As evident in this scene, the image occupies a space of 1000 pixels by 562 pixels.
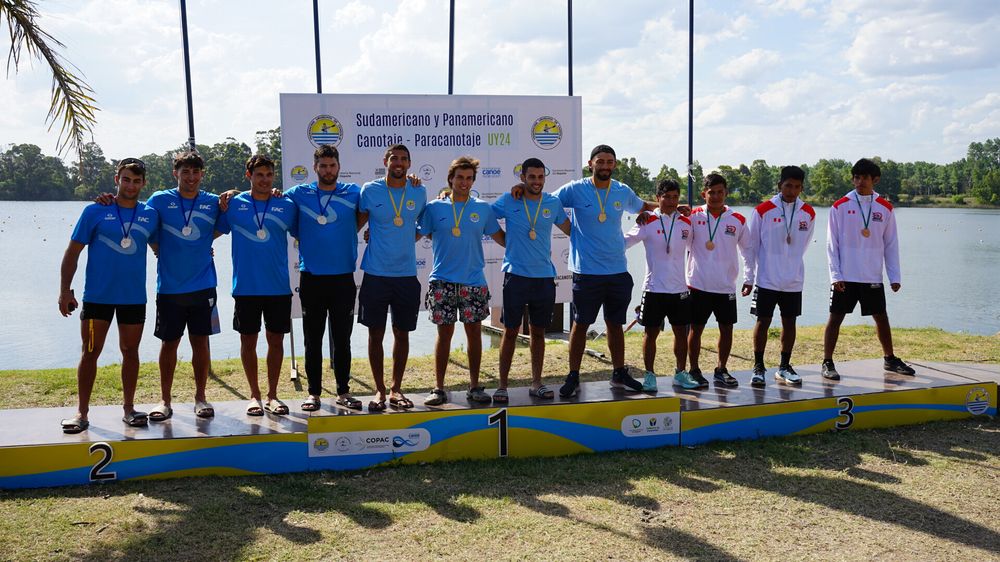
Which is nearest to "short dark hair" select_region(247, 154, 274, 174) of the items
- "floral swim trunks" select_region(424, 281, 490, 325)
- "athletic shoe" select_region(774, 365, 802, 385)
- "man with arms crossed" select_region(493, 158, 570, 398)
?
"floral swim trunks" select_region(424, 281, 490, 325)

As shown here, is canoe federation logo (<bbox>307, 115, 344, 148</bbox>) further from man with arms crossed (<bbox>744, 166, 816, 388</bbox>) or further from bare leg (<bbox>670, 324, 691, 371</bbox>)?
man with arms crossed (<bbox>744, 166, 816, 388</bbox>)

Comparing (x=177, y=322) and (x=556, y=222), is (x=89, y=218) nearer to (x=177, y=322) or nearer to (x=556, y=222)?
(x=177, y=322)

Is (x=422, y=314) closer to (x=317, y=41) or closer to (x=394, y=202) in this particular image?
(x=317, y=41)

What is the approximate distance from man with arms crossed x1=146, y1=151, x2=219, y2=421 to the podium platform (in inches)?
18.2

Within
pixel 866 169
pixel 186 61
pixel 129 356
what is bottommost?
pixel 129 356

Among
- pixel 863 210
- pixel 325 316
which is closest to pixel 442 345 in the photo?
pixel 325 316

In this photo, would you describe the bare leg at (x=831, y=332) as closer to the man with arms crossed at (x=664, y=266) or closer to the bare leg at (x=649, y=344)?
the man with arms crossed at (x=664, y=266)

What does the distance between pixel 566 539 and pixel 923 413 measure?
10.8 feet

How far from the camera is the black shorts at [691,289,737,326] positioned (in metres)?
5.27

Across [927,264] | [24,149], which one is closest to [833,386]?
[927,264]

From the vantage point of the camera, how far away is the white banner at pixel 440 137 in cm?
650

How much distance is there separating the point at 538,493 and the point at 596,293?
140 centimetres

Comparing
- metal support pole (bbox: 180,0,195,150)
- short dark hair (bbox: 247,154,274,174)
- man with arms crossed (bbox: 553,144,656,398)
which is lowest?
man with arms crossed (bbox: 553,144,656,398)

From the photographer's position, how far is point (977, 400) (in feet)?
18.1
